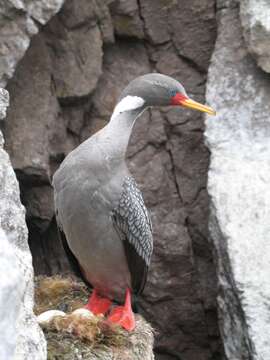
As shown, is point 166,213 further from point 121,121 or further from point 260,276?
point 121,121

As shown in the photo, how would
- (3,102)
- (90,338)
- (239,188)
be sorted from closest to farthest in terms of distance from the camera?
(3,102)
(90,338)
(239,188)

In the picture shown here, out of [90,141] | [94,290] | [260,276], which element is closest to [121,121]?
[90,141]

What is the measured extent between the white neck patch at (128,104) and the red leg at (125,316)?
101 cm

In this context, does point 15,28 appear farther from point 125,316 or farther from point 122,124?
point 125,316

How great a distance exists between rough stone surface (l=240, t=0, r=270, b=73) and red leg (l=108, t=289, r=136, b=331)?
225 cm

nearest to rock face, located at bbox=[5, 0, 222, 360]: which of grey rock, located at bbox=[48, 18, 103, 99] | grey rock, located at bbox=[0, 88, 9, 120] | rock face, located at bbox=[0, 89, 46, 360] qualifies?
grey rock, located at bbox=[48, 18, 103, 99]

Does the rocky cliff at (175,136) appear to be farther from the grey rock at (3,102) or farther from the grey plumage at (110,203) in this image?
the grey rock at (3,102)

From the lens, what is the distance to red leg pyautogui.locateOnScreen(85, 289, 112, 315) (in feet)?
15.3

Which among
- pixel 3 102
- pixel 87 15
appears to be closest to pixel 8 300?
pixel 3 102

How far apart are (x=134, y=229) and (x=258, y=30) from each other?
221 centimetres

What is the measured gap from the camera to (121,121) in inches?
176

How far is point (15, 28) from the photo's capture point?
18.1 feet

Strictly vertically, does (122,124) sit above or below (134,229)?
above

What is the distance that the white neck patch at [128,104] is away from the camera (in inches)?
178
